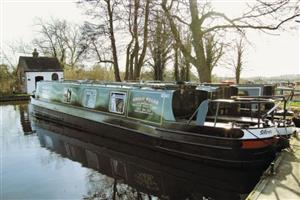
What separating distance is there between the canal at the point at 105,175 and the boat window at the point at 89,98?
1.63 meters

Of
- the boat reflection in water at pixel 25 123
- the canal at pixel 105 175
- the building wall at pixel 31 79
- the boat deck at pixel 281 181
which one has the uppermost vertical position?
the building wall at pixel 31 79

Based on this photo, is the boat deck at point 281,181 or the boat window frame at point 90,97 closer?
the boat deck at point 281,181

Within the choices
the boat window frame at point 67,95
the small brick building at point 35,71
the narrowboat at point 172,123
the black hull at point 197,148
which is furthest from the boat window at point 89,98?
the small brick building at point 35,71

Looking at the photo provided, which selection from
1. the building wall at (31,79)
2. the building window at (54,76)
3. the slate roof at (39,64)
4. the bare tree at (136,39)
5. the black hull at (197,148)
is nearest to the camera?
the black hull at (197,148)

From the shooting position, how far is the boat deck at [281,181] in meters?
4.16

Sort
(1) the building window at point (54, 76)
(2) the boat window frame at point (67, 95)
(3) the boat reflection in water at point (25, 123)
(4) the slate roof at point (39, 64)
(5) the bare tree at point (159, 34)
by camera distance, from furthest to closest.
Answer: (1) the building window at point (54, 76), (4) the slate roof at point (39, 64), (2) the boat window frame at point (67, 95), (5) the bare tree at point (159, 34), (3) the boat reflection in water at point (25, 123)

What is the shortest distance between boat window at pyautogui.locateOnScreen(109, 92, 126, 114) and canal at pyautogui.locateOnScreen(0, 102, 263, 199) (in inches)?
39.8

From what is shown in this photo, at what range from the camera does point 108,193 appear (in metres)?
5.57

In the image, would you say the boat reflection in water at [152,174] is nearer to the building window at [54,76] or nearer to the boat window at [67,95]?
the boat window at [67,95]

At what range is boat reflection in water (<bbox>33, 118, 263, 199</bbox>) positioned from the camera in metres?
5.52

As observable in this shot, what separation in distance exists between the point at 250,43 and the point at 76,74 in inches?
985

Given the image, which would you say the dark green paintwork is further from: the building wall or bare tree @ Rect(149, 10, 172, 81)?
the building wall

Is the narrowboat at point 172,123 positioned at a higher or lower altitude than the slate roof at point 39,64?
lower

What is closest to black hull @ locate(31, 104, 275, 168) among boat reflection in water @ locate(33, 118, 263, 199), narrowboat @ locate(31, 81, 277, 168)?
narrowboat @ locate(31, 81, 277, 168)
